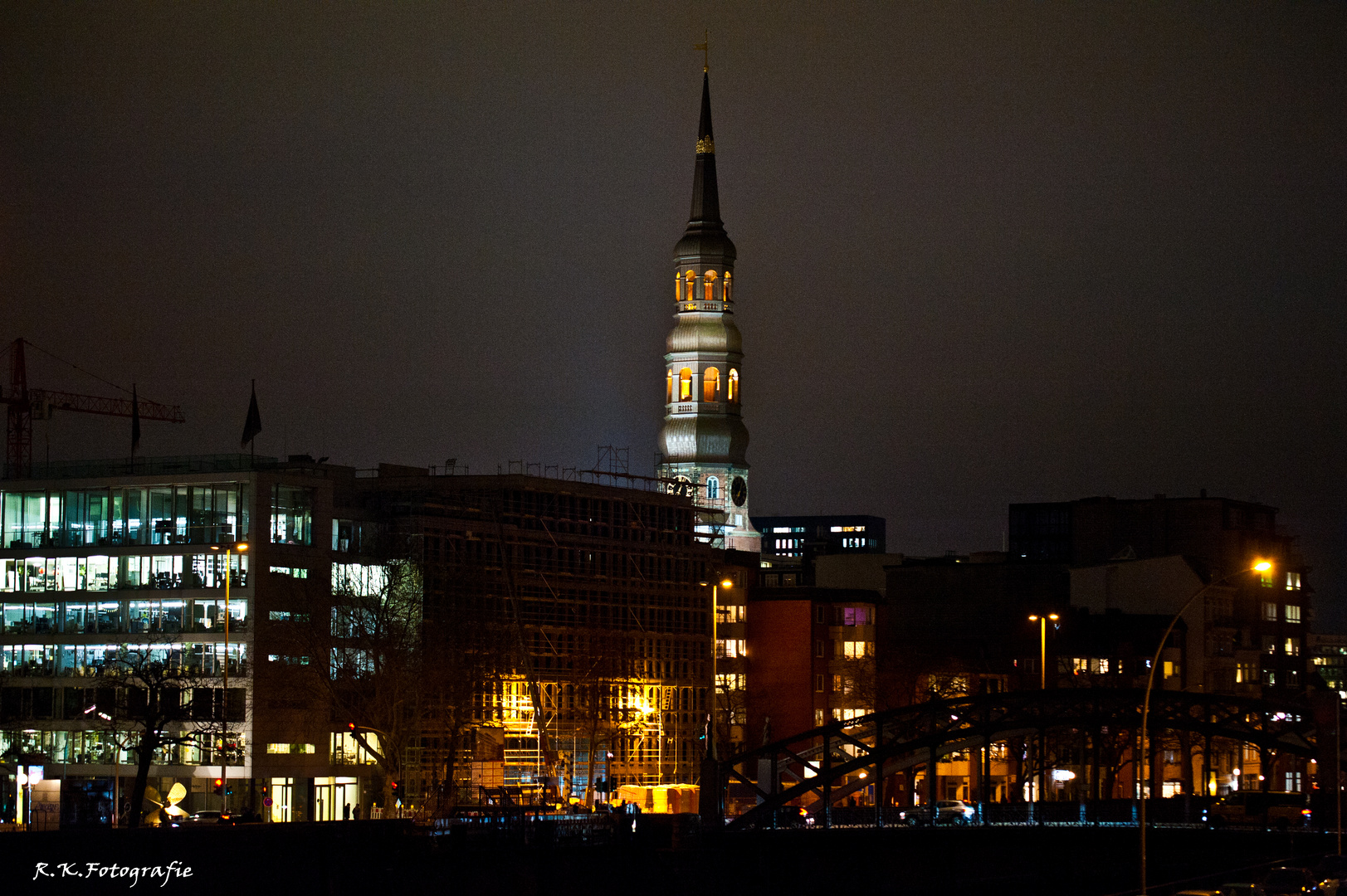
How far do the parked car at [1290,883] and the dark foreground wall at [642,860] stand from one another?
16.0 m

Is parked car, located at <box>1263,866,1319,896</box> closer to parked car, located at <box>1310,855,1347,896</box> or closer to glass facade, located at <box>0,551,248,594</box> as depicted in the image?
parked car, located at <box>1310,855,1347,896</box>

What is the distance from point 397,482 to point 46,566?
2298 cm

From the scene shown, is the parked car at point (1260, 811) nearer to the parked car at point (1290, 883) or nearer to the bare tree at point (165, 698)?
the parked car at point (1290, 883)

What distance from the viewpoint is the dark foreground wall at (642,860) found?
245 feet

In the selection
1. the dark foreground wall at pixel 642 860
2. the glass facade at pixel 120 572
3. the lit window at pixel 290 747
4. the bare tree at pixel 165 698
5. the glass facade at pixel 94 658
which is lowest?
the dark foreground wall at pixel 642 860

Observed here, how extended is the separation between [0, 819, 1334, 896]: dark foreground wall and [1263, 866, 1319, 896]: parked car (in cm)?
1596

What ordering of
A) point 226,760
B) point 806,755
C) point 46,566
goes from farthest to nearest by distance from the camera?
point 806,755 → point 46,566 → point 226,760

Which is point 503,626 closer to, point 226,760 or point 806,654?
point 226,760

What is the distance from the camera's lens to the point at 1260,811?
124 meters

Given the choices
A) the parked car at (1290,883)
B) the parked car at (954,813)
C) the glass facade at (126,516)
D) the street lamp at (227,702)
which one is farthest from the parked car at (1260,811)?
the glass facade at (126,516)

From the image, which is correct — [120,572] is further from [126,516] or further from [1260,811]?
[1260,811]

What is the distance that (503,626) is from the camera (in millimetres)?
147375

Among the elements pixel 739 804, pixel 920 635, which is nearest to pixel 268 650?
pixel 739 804

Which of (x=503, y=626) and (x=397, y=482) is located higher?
(x=397, y=482)
